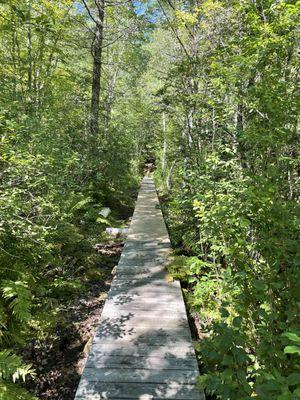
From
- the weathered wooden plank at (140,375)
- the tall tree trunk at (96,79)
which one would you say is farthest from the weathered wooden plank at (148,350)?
the tall tree trunk at (96,79)

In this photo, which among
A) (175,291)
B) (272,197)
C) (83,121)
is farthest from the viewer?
(83,121)

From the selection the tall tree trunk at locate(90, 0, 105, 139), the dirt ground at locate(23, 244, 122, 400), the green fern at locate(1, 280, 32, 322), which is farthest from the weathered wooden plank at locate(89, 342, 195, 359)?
the tall tree trunk at locate(90, 0, 105, 139)

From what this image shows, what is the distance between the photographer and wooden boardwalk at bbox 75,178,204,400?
3.01m

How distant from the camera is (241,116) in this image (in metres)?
5.56

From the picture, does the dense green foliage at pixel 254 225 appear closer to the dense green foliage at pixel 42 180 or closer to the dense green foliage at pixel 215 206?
the dense green foliage at pixel 215 206

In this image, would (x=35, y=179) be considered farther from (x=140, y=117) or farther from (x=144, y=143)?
(x=144, y=143)

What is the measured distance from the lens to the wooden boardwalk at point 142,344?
9.87 feet

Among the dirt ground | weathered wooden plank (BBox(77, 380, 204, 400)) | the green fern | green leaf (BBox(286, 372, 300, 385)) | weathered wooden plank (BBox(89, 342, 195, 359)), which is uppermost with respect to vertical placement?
green leaf (BBox(286, 372, 300, 385))

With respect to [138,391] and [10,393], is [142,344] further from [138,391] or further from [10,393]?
[10,393]

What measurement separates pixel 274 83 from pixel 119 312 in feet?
11.7

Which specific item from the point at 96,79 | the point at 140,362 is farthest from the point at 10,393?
the point at 96,79

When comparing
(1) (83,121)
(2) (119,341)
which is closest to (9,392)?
(2) (119,341)

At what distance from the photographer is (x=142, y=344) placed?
3.69 metres

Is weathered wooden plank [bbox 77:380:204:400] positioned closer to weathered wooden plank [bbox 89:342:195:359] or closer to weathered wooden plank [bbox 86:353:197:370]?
weathered wooden plank [bbox 86:353:197:370]
